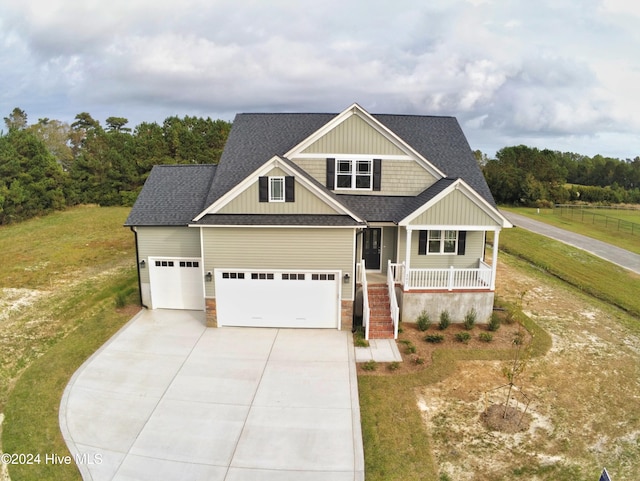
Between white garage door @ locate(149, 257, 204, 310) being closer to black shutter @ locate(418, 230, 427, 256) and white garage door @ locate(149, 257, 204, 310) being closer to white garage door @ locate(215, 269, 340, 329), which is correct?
white garage door @ locate(215, 269, 340, 329)

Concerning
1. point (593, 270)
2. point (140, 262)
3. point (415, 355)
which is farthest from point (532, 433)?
point (593, 270)

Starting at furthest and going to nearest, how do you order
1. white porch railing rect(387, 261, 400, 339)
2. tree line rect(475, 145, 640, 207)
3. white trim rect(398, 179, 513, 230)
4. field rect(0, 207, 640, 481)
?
tree line rect(475, 145, 640, 207), white trim rect(398, 179, 513, 230), white porch railing rect(387, 261, 400, 339), field rect(0, 207, 640, 481)

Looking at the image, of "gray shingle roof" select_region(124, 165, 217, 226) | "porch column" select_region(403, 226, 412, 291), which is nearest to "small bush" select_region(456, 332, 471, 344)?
"porch column" select_region(403, 226, 412, 291)

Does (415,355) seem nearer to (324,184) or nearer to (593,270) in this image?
(324,184)

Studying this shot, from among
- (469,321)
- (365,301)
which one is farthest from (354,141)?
(469,321)

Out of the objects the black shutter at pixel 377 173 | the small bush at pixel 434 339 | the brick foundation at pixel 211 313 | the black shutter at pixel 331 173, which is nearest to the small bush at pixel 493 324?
the small bush at pixel 434 339

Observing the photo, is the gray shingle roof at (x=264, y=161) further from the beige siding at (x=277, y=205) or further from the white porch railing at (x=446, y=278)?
the white porch railing at (x=446, y=278)
